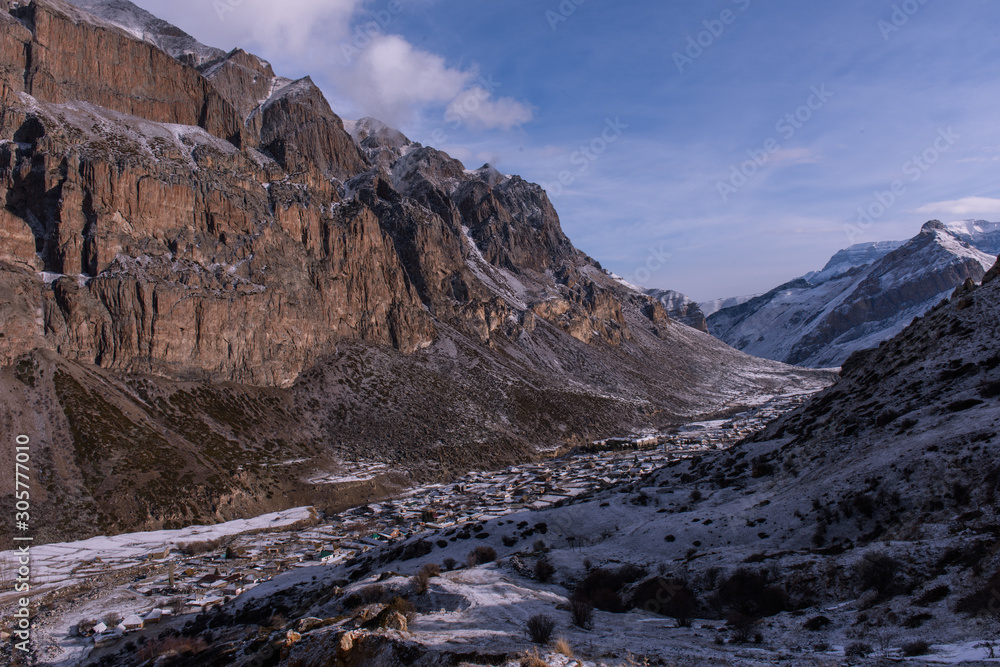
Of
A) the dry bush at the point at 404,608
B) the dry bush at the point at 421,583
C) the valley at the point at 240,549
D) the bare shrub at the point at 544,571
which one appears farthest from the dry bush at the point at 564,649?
the valley at the point at 240,549

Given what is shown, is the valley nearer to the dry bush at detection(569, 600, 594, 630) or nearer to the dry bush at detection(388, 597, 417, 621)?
the dry bush at detection(388, 597, 417, 621)

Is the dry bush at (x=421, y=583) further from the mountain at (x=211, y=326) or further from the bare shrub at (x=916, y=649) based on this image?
the mountain at (x=211, y=326)

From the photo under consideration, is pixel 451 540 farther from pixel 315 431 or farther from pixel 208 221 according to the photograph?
pixel 208 221

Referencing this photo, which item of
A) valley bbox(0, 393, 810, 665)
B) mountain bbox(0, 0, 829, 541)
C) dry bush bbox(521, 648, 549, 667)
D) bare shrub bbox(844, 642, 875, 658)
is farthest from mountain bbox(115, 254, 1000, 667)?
mountain bbox(0, 0, 829, 541)

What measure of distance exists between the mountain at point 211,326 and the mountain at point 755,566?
3954 cm

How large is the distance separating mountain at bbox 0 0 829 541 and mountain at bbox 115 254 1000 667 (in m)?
39.5

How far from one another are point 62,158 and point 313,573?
82.1m

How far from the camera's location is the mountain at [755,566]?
45.2 feet

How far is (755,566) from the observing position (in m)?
18.8

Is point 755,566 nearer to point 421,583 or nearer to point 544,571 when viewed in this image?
point 544,571

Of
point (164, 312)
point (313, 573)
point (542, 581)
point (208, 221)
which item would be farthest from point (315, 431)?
point (542, 581)

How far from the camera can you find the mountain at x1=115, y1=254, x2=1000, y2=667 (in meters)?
13.8

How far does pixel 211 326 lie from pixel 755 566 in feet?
288

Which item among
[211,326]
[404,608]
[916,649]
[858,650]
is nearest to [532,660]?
[404,608]
